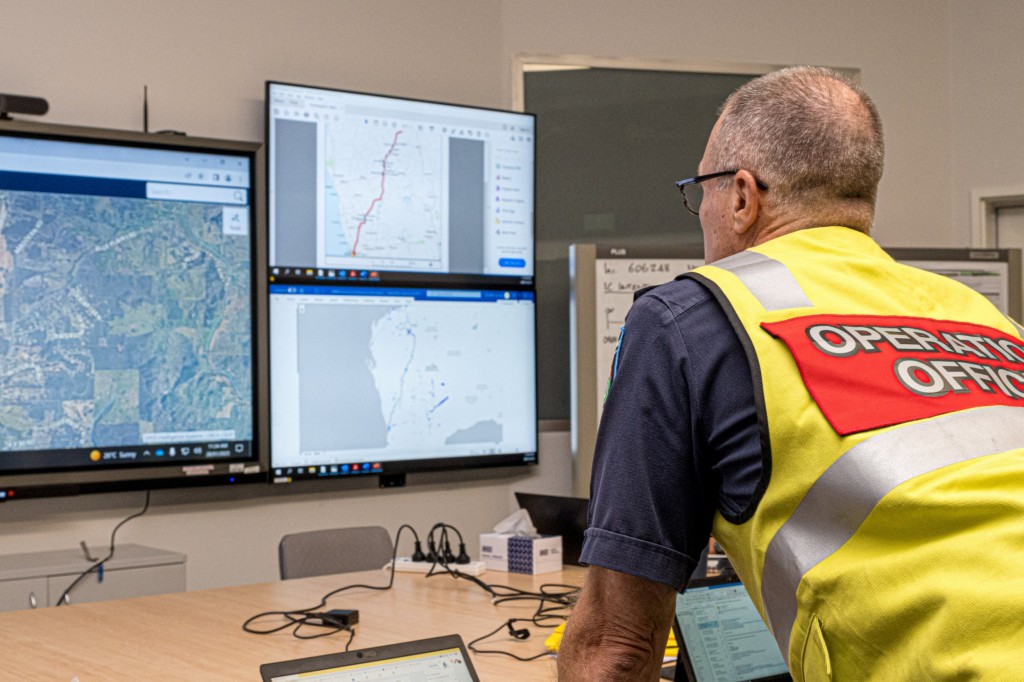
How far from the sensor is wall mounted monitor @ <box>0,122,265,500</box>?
3.52 metres

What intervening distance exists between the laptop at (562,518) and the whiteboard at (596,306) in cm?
118

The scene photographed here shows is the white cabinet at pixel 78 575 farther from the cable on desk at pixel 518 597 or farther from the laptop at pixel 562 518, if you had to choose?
the laptop at pixel 562 518

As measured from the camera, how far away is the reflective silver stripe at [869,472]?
3.34ft

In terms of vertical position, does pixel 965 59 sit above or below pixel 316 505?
above

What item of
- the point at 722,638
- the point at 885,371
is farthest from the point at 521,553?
the point at 885,371

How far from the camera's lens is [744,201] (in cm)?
133

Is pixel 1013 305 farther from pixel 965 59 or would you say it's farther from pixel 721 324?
pixel 721 324

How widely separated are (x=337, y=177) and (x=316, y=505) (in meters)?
1.32

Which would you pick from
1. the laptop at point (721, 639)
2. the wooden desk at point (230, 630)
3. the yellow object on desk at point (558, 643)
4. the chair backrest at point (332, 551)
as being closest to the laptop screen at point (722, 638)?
the laptop at point (721, 639)

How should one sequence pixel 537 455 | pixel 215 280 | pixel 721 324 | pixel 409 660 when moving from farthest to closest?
pixel 537 455, pixel 215 280, pixel 409 660, pixel 721 324

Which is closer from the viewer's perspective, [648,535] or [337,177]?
[648,535]

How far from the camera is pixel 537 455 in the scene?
15.1 ft

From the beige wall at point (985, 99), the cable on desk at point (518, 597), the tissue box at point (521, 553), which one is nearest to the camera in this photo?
the cable on desk at point (518, 597)

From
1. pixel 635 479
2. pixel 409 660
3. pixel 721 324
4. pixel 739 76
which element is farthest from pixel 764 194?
pixel 739 76
